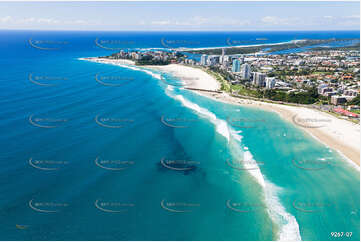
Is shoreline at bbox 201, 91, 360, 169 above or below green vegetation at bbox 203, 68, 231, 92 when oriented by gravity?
below

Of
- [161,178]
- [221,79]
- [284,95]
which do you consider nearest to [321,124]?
[284,95]

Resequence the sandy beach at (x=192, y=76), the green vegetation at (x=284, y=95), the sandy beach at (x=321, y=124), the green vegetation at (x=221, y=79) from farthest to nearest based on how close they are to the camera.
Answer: the sandy beach at (x=192, y=76), the green vegetation at (x=221, y=79), the green vegetation at (x=284, y=95), the sandy beach at (x=321, y=124)

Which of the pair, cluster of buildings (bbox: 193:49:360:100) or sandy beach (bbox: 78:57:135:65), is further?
sandy beach (bbox: 78:57:135:65)

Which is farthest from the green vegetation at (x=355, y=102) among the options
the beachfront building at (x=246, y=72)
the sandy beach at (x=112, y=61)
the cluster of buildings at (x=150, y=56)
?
the sandy beach at (x=112, y=61)

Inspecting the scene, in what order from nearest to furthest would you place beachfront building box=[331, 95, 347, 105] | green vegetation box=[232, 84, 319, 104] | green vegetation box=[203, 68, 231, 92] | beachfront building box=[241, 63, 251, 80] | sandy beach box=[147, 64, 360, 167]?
sandy beach box=[147, 64, 360, 167]
beachfront building box=[331, 95, 347, 105]
green vegetation box=[232, 84, 319, 104]
green vegetation box=[203, 68, 231, 92]
beachfront building box=[241, 63, 251, 80]

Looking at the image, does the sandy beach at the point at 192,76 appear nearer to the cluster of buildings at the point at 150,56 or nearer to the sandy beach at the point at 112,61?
the cluster of buildings at the point at 150,56

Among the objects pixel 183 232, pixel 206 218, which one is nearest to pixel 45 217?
pixel 183 232

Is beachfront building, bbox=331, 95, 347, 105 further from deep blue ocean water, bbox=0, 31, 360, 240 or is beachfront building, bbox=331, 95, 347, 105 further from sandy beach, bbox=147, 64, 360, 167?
deep blue ocean water, bbox=0, 31, 360, 240

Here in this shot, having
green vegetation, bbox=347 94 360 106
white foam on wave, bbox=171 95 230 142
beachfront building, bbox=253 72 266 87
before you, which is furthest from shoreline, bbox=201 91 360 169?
beachfront building, bbox=253 72 266 87

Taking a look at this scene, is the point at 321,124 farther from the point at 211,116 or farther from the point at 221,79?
the point at 221,79
